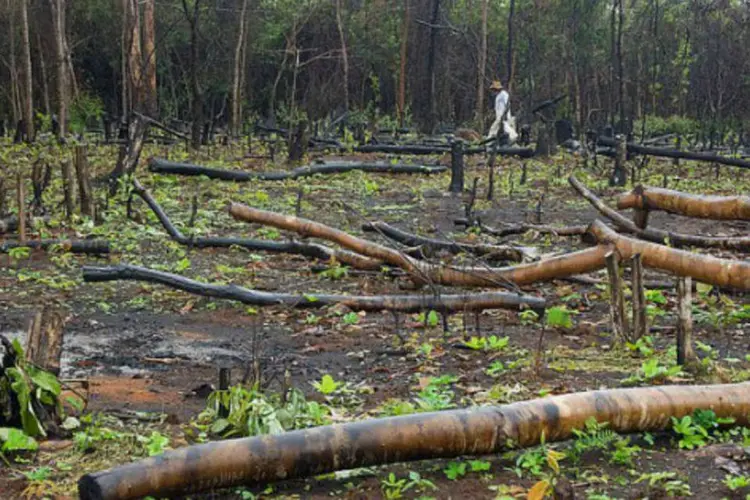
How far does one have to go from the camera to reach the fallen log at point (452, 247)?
10.1 metres

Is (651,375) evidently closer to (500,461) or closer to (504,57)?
(500,461)

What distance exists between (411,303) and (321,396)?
7.23 feet

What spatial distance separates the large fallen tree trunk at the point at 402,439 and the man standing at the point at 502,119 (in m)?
19.2

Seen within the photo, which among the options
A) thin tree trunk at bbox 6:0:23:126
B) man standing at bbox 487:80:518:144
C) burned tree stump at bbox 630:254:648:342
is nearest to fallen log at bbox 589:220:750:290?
burned tree stump at bbox 630:254:648:342

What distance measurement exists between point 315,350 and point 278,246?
12.0 feet

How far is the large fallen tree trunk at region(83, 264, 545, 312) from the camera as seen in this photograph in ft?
26.4

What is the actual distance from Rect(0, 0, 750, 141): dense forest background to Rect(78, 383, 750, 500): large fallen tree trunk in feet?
78.5

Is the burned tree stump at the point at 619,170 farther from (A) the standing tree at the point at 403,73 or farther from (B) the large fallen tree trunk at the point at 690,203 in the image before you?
(A) the standing tree at the point at 403,73

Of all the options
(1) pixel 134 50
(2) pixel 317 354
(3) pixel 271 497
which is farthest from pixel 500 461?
(1) pixel 134 50

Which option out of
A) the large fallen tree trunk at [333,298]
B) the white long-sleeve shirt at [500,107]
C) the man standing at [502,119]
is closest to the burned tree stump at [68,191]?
the large fallen tree trunk at [333,298]

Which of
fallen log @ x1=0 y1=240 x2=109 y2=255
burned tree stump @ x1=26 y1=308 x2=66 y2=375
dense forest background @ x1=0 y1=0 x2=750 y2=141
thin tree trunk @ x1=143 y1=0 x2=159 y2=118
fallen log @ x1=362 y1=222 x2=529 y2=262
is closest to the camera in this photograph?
burned tree stump @ x1=26 y1=308 x2=66 y2=375

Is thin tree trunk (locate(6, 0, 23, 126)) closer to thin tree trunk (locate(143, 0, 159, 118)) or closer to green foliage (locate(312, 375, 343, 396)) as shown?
thin tree trunk (locate(143, 0, 159, 118))

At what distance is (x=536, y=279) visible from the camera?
28.9 ft

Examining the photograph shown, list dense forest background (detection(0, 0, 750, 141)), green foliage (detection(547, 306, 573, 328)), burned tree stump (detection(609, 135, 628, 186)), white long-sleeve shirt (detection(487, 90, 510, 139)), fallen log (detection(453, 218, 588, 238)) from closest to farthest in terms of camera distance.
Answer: green foliage (detection(547, 306, 573, 328)) < fallen log (detection(453, 218, 588, 238)) < burned tree stump (detection(609, 135, 628, 186)) < white long-sleeve shirt (detection(487, 90, 510, 139)) < dense forest background (detection(0, 0, 750, 141))
